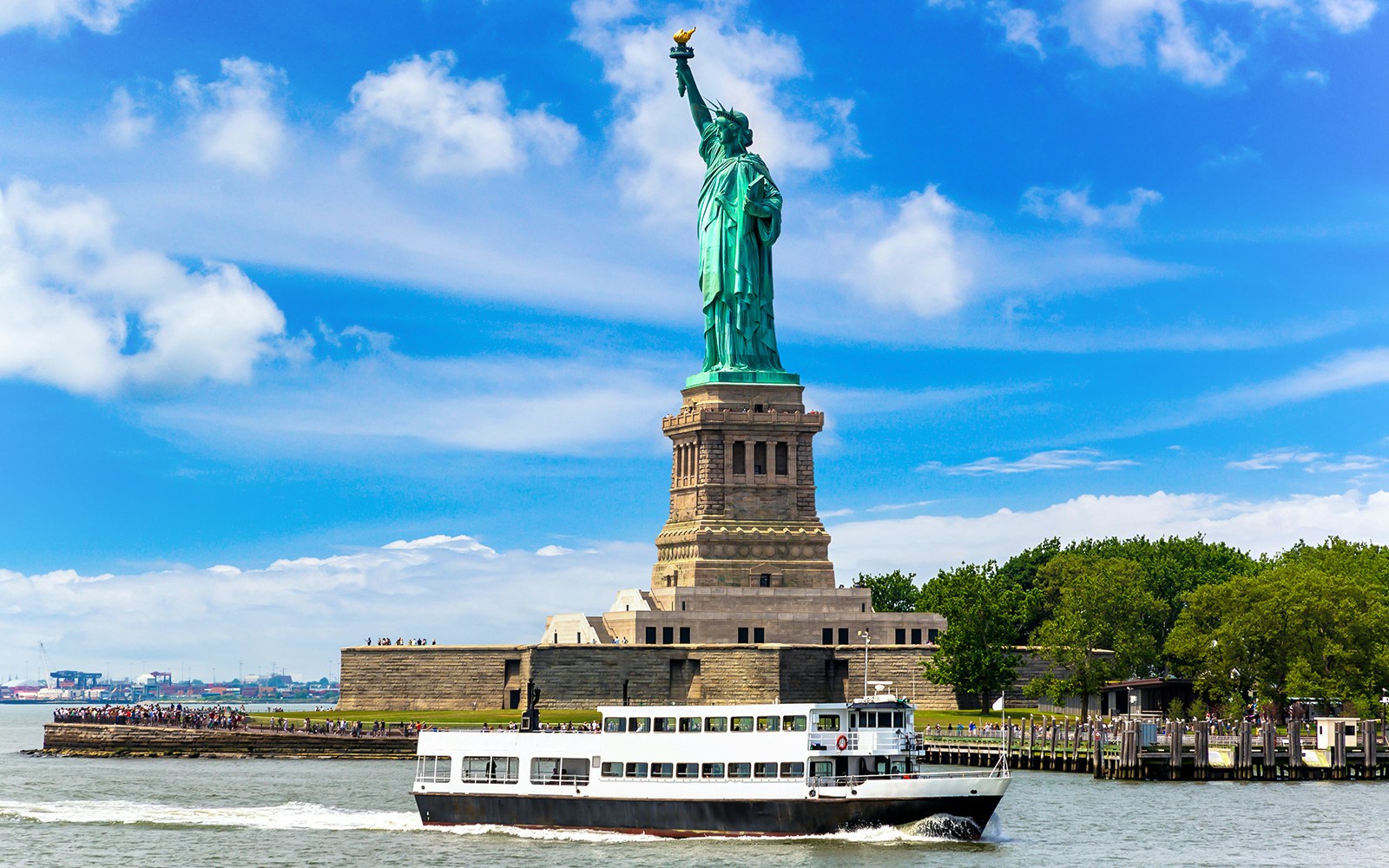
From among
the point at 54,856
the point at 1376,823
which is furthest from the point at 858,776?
the point at 54,856

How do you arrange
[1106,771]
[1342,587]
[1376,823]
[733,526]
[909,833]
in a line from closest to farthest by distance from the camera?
[909,833]
[1376,823]
[1106,771]
[1342,587]
[733,526]

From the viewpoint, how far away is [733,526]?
119 metres

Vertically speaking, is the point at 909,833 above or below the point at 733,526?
below

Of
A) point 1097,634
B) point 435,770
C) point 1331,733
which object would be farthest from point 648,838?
point 1097,634

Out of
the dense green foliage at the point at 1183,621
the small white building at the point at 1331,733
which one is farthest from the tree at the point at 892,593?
the small white building at the point at 1331,733

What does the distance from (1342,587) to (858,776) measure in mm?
46618

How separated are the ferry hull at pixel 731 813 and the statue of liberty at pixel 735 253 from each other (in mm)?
60151

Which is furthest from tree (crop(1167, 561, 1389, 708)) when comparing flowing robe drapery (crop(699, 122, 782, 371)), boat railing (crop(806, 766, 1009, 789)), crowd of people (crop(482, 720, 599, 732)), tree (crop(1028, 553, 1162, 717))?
boat railing (crop(806, 766, 1009, 789))

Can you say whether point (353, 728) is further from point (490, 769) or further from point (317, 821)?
point (490, 769)

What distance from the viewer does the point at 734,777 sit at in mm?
62188

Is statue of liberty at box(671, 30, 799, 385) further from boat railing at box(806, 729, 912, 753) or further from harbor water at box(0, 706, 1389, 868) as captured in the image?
boat railing at box(806, 729, 912, 753)

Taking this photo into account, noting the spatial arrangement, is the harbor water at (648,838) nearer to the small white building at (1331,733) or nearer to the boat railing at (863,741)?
the boat railing at (863,741)

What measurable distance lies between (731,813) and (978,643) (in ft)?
181

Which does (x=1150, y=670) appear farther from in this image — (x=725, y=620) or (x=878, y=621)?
(x=725, y=620)
